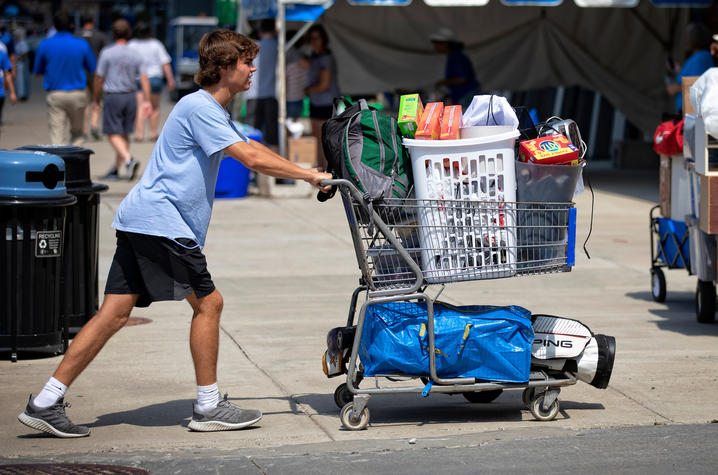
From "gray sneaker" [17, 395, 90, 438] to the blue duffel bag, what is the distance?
1437mm

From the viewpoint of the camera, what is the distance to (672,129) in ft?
26.8

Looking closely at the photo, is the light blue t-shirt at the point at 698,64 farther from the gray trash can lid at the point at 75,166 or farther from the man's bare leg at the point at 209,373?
the man's bare leg at the point at 209,373

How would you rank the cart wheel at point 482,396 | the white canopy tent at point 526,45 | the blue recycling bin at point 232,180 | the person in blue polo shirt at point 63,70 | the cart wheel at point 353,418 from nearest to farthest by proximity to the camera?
1. the cart wheel at point 353,418
2. the cart wheel at point 482,396
3. the person in blue polo shirt at point 63,70
4. the blue recycling bin at point 232,180
5. the white canopy tent at point 526,45

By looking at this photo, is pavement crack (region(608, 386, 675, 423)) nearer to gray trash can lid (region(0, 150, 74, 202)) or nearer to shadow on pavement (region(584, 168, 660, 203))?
gray trash can lid (region(0, 150, 74, 202))

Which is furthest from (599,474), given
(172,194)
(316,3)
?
(316,3)

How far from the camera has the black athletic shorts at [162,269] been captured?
5.18 metres

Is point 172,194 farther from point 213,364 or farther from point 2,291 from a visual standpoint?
point 2,291

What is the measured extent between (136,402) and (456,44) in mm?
11998

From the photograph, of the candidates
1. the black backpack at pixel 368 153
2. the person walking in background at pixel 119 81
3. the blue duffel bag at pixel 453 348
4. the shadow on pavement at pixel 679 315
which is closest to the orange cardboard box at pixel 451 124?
the black backpack at pixel 368 153

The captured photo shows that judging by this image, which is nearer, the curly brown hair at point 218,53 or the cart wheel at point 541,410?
the curly brown hair at point 218,53

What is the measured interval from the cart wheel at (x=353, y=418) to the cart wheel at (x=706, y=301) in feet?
11.4

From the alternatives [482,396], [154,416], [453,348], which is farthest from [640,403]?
[154,416]

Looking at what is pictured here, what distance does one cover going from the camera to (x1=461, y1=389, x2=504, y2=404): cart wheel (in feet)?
19.3

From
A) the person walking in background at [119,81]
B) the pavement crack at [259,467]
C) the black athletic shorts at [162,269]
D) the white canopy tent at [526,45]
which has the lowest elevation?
the pavement crack at [259,467]
